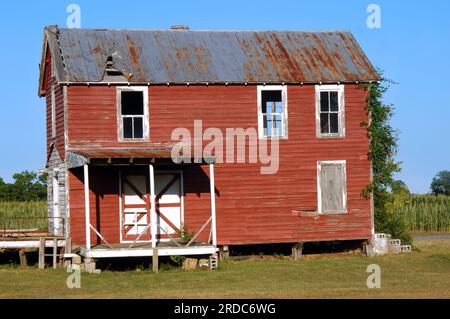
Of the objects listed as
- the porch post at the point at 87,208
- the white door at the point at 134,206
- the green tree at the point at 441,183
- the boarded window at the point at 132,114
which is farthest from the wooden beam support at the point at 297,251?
the green tree at the point at 441,183

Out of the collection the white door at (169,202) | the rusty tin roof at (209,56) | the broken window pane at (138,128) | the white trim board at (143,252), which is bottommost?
the white trim board at (143,252)

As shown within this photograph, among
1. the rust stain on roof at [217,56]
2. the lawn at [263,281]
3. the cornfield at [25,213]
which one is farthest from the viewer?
the cornfield at [25,213]

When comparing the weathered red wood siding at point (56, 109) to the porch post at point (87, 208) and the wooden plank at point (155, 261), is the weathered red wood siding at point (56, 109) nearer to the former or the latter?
the porch post at point (87, 208)

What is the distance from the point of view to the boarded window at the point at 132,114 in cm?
3092

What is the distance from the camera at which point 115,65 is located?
102 ft

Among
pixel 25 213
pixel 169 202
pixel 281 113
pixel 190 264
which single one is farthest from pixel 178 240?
pixel 25 213

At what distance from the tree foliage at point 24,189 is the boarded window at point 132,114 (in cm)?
3366

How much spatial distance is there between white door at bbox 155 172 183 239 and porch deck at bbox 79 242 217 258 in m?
1.66

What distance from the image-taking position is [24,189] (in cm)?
6600

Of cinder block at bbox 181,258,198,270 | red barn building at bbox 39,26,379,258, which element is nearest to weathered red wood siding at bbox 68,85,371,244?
red barn building at bbox 39,26,379,258

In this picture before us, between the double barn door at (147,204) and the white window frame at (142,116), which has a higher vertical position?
the white window frame at (142,116)

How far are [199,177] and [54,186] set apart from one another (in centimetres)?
539

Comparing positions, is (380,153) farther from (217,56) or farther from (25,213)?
(25,213)
